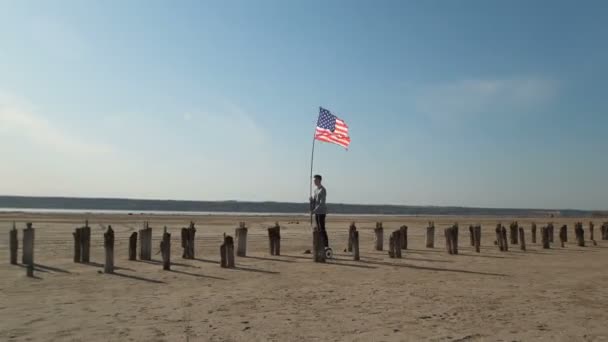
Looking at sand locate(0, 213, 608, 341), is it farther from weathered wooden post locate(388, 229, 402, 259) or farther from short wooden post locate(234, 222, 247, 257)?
short wooden post locate(234, 222, 247, 257)

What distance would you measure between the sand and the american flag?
6.22m

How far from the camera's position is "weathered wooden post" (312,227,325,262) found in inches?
584

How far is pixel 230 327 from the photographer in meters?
7.06

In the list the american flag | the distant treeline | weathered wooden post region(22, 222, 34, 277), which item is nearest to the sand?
weathered wooden post region(22, 222, 34, 277)

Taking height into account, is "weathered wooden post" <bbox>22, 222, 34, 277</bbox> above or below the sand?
above

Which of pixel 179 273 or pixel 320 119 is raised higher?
pixel 320 119

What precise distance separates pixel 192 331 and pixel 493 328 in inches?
168

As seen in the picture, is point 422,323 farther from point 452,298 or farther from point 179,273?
point 179,273

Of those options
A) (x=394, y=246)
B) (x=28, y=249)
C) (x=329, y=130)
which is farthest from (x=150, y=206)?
(x=28, y=249)

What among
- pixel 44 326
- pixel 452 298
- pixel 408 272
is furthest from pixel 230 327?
pixel 408 272

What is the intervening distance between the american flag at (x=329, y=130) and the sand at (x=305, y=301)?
6.22m

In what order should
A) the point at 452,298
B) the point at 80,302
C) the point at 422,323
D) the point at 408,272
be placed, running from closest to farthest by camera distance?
the point at 422,323 < the point at 80,302 < the point at 452,298 < the point at 408,272

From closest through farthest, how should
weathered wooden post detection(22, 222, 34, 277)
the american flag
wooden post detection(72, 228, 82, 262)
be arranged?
weathered wooden post detection(22, 222, 34, 277), wooden post detection(72, 228, 82, 262), the american flag

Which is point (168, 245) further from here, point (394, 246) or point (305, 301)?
point (394, 246)
